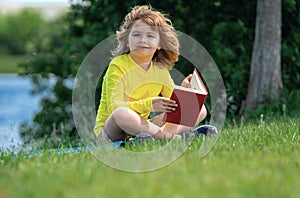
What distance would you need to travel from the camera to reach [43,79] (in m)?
8.22

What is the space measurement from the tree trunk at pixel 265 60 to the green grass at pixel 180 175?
10.1 feet

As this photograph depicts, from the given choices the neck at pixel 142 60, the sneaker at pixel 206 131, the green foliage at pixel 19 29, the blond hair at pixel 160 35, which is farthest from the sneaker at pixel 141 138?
the green foliage at pixel 19 29

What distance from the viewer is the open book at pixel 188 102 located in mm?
4480

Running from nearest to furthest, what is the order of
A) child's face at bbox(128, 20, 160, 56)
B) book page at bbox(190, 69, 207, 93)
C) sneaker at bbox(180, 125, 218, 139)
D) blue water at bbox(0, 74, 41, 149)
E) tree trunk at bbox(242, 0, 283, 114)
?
book page at bbox(190, 69, 207, 93) < sneaker at bbox(180, 125, 218, 139) < child's face at bbox(128, 20, 160, 56) < tree trunk at bbox(242, 0, 283, 114) < blue water at bbox(0, 74, 41, 149)

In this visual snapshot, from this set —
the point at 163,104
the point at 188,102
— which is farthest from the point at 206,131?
the point at 163,104

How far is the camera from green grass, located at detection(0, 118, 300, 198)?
2775 mm

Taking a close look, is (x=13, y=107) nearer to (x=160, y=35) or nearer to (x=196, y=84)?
(x=160, y=35)

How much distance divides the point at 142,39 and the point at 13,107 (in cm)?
1249

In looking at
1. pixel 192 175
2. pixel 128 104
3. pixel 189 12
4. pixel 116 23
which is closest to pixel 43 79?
pixel 116 23

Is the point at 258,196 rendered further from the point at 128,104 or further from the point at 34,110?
the point at 34,110

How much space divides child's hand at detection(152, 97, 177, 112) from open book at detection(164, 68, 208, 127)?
63mm

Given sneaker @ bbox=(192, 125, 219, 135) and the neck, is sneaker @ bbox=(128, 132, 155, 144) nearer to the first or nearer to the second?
sneaker @ bbox=(192, 125, 219, 135)

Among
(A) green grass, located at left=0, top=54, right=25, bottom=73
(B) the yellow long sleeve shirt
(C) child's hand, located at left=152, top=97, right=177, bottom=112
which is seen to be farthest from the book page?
(A) green grass, located at left=0, top=54, right=25, bottom=73

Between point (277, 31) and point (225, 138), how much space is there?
3115mm
